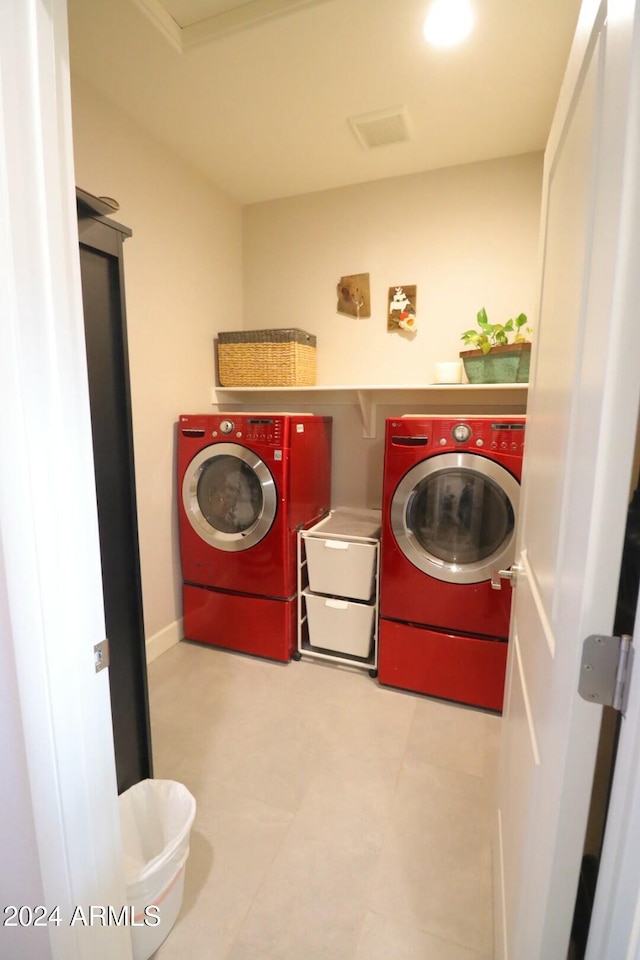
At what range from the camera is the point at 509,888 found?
2.86 ft

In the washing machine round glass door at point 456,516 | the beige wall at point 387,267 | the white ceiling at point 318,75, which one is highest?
the white ceiling at point 318,75

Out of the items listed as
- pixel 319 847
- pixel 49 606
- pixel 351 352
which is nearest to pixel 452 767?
pixel 319 847

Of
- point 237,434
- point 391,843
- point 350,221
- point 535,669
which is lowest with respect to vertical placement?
point 391,843

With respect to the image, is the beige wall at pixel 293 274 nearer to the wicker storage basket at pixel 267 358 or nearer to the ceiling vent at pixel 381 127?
the wicker storage basket at pixel 267 358

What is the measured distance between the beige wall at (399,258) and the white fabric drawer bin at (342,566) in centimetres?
103

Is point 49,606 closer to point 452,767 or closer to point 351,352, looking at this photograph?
point 452,767

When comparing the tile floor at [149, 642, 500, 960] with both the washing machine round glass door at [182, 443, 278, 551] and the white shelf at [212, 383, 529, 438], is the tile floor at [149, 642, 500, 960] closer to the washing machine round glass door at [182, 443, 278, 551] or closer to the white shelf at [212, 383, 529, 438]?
the washing machine round glass door at [182, 443, 278, 551]

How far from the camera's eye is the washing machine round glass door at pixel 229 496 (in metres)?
2.08

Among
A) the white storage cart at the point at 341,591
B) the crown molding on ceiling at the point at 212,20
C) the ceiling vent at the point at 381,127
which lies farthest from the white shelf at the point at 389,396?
the crown molding on ceiling at the point at 212,20

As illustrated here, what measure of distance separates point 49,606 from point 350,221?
8.32 ft

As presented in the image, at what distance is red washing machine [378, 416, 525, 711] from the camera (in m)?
1.75

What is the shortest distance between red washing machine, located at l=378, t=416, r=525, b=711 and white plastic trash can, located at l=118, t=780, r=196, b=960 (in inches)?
45.2

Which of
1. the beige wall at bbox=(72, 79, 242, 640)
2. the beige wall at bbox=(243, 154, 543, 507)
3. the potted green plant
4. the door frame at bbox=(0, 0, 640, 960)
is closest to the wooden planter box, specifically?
the potted green plant

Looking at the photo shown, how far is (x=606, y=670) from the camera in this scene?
1.65 ft
